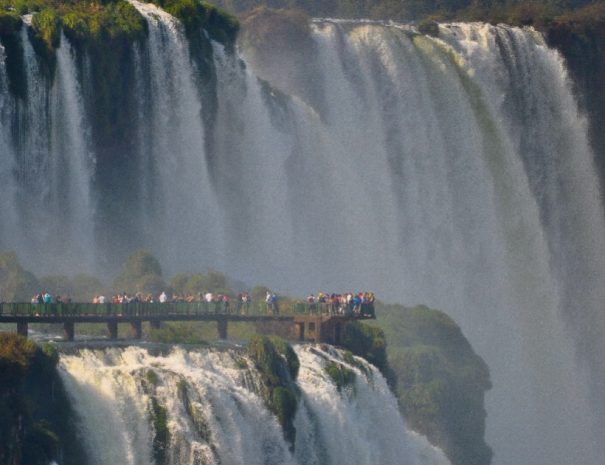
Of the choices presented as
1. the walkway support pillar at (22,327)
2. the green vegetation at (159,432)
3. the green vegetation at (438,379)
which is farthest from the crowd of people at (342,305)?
the green vegetation at (159,432)

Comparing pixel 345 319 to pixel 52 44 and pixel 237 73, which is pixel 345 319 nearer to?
pixel 52 44

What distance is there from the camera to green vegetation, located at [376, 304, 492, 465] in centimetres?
9538

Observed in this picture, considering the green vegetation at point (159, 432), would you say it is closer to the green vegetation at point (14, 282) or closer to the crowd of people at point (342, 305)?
the green vegetation at point (14, 282)

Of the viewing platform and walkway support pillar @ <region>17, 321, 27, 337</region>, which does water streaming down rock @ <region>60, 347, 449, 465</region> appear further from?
walkway support pillar @ <region>17, 321, 27, 337</region>

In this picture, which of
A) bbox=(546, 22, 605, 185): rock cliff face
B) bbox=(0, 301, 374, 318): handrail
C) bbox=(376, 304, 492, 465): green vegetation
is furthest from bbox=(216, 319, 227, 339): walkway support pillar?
bbox=(546, 22, 605, 185): rock cliff face

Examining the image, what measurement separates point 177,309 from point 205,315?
4.26ft

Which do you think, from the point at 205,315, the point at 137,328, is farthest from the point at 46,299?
the point at 205,315

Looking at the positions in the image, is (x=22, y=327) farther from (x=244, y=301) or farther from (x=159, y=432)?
(x=244, y=301)

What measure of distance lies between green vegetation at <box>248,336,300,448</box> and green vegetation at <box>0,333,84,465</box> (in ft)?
29.2

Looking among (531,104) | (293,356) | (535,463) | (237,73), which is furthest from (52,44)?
(531,104)

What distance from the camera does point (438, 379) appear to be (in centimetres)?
9669

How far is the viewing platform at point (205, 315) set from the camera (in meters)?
75.1

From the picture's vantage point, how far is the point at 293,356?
7656 centimetres

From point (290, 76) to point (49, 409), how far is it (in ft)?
186
